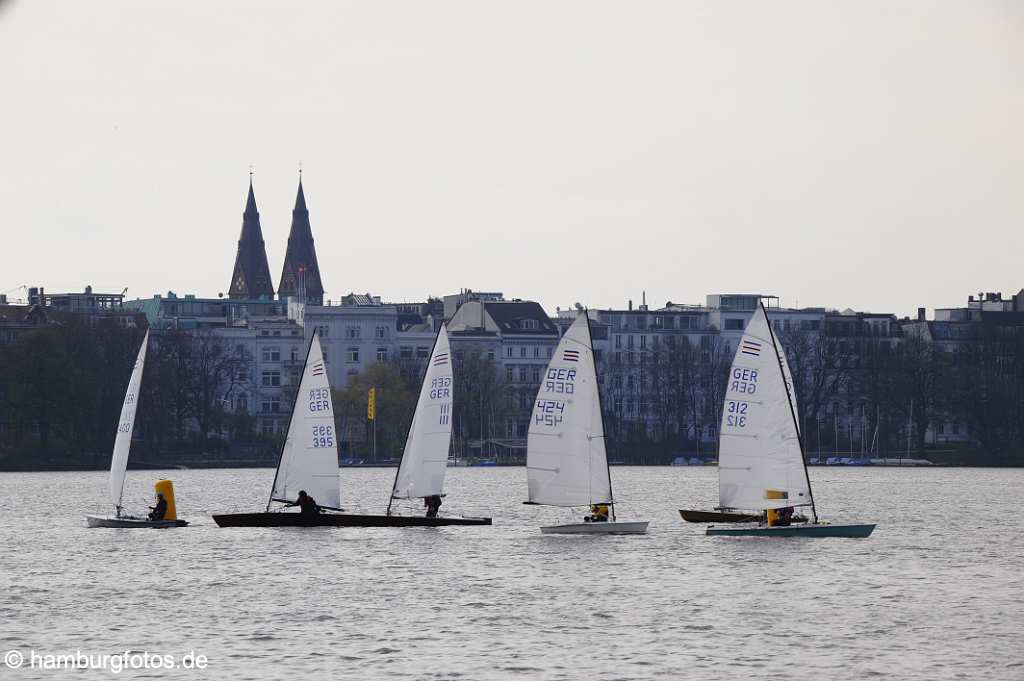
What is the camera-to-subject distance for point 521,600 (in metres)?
52.4

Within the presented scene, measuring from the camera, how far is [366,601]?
5238 cm

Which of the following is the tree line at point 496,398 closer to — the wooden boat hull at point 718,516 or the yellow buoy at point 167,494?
the yellow buoy at point 167,494

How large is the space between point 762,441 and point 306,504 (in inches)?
556

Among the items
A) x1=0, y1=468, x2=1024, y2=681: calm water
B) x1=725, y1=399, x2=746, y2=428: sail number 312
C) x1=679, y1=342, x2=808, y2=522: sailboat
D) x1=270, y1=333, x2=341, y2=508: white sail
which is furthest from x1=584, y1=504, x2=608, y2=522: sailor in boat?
x1=270, y1=333, x2=341, y2=508: white sail

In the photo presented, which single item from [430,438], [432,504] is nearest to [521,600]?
[430,438]

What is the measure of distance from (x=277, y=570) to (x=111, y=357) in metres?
89.2

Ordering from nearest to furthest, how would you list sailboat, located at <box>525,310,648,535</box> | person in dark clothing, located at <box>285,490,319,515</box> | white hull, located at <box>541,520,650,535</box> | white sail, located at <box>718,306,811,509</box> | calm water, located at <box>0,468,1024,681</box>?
1. calm water, located at <box>0,468,1024,681</box>
2. white sail, located at <box>718,306,811,509</box>
3. white hull, located at <box>541,520,650,535</box>
4. sailboat, located at <box>525,310,648,535</box>
5. person in dark clothing, located at <box>285,490,319,515</box>

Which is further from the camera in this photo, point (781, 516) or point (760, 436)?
point (781, 516)

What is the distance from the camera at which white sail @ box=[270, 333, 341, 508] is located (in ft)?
225

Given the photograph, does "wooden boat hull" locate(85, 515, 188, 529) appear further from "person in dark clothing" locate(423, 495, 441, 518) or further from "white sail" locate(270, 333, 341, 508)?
"person in dark clothing" locate(423, 495, 441, 518)

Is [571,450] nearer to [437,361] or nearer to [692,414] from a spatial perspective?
[437,361]

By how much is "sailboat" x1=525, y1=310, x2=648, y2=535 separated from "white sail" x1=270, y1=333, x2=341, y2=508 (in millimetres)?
7157

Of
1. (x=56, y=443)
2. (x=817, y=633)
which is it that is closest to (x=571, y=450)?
(x=817, y=633)

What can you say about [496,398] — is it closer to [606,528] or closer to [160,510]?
[160,510]
